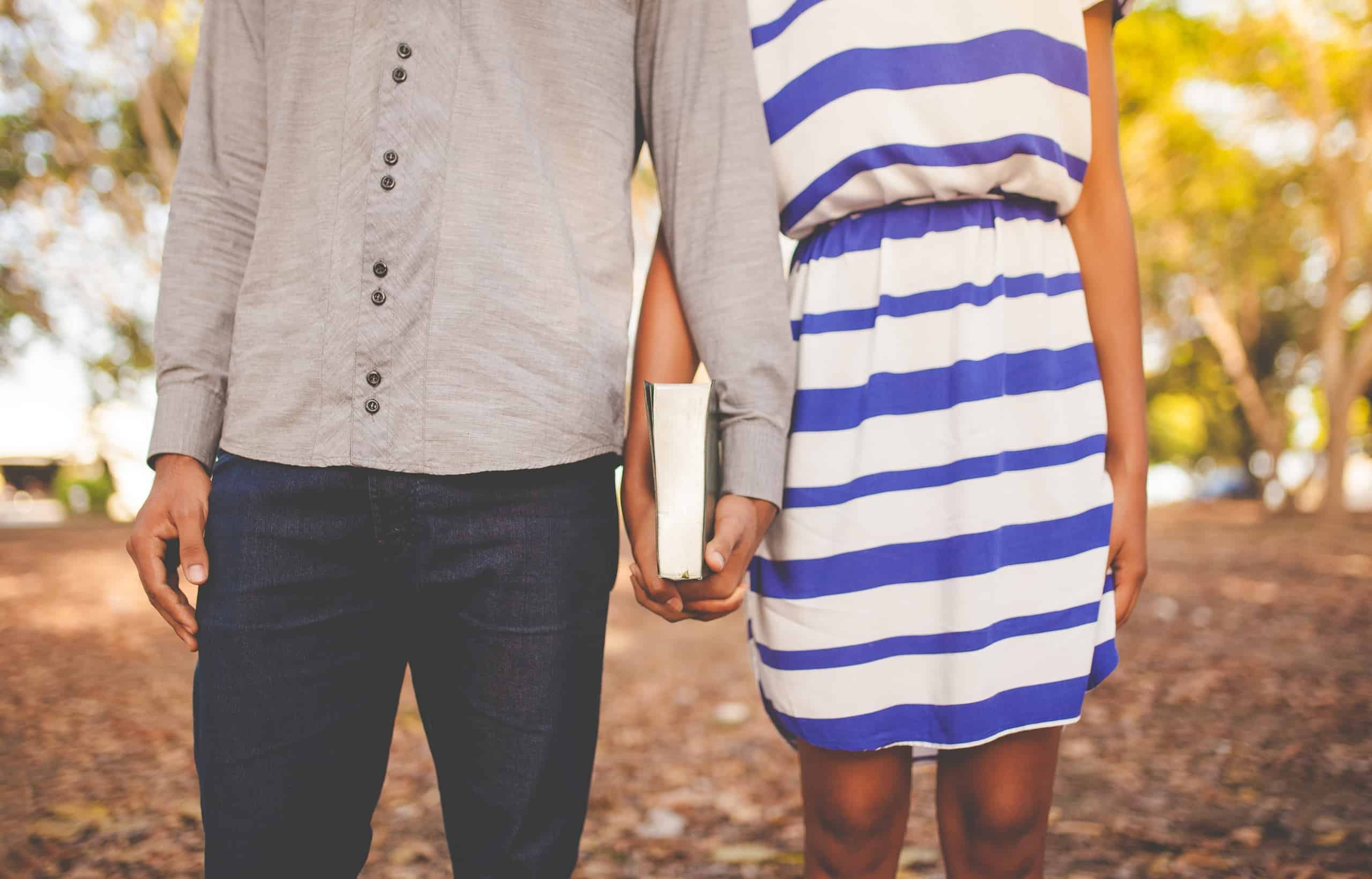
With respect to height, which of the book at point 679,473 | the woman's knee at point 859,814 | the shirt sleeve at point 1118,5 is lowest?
the woman's knee at point 859,814

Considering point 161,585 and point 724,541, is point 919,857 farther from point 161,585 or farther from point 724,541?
point 161,585

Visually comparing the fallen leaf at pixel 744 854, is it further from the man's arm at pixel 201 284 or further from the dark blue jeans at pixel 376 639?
the man's arm at pixel 201 284

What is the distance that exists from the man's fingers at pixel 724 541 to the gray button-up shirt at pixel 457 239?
0.20 ft

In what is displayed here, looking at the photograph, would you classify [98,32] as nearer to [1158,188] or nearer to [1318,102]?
[1318,102]

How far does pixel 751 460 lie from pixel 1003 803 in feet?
2.09

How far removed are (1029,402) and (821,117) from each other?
52cm

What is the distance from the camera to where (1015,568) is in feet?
4.38

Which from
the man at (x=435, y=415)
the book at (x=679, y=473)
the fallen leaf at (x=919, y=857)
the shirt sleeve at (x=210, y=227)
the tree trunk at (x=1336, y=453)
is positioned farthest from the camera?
the tree trunk at (x=1336, y=453)

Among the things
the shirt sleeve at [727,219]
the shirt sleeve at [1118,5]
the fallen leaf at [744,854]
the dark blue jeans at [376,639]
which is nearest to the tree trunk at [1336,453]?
the fallen leaf at [744,854]

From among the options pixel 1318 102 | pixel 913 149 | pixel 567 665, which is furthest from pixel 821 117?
pixel 1318 102

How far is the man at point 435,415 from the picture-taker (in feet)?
4.09

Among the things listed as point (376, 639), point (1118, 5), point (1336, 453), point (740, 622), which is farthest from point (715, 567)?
point (1336, 453)

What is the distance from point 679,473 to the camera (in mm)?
1154

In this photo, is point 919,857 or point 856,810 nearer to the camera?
point 856,810
